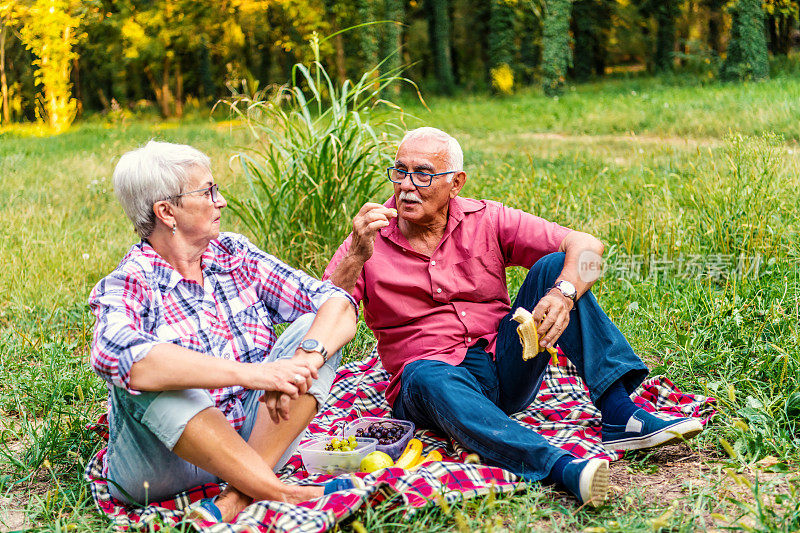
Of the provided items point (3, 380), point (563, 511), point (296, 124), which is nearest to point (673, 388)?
point (563, 511)

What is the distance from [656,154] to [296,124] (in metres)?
5.05

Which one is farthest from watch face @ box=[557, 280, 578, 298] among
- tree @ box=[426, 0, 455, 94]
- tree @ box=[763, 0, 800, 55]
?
tree @ box=[763, 0, 800, 55]

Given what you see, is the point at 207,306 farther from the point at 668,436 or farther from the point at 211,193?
the point at 668,436

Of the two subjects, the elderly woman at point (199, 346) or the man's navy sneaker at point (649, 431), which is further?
the man's navy sneaker at point (649, 431)

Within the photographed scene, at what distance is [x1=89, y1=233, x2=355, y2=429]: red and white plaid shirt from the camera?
245 centimetres

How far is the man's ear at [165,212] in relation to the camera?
8.95 feet

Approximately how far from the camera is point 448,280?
10.9 ft

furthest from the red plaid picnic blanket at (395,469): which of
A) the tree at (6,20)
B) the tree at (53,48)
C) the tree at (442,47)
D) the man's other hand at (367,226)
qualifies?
the tree at (442,47)

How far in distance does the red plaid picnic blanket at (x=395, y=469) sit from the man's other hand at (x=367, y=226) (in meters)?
0.85

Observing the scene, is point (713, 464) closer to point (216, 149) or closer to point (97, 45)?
point (216, 149)

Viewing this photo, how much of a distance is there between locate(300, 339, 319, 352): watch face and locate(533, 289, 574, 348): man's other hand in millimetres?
873

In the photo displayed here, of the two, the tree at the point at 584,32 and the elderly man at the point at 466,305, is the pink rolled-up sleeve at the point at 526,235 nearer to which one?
the elderly man at the point at 466,305

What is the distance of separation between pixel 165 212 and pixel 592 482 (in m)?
1.76

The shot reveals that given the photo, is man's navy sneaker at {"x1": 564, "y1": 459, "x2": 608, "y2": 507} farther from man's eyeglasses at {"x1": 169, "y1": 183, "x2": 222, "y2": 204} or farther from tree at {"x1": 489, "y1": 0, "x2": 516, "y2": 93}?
tree at {"x1": 489, "y1": 0, "x2": 516, "y2": 93}
